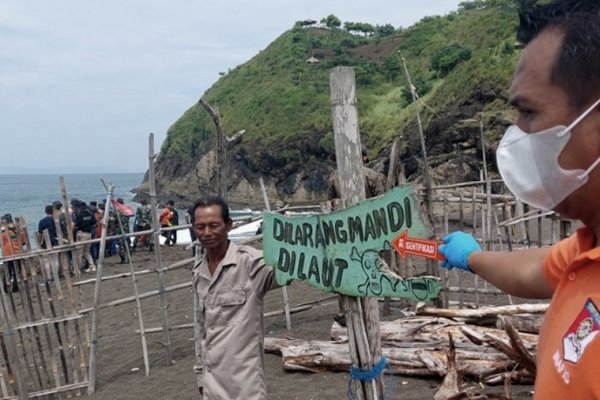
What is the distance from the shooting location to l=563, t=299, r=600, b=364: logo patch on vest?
3.51ft

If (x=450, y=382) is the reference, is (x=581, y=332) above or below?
above

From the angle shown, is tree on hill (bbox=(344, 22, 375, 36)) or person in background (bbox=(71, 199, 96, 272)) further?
tree on hill (bbox=(344, 22, 375, 36))

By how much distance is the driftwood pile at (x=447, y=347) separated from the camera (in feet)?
15.7

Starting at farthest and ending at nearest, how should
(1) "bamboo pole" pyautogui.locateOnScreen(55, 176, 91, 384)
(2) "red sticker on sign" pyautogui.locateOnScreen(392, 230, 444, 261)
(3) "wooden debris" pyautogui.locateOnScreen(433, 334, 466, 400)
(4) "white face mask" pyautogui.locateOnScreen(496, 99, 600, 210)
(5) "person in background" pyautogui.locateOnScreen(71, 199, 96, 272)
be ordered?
(5) "person in background" pyautogui.locateOnScreen(71, 199, 96, 272), (1) "bamboo pole" pyautogui.locateOnScreen(55, 176, 91, 384), (3) "wooden debris" pyautogui.locateOnScreen(433, 334, 466, 400), (2) "red sticker on sign" pyautogui.locateOnScreen(392, 230, 444, 261), (4) "white face mask" pyautogui.locateOnScreen(496, 99, 600, 210)

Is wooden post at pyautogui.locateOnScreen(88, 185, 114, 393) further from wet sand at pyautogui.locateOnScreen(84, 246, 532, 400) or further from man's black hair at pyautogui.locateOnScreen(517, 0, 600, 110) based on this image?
man's black hair at pyautogui.locateOnScreen(517, 0, 600, 110)

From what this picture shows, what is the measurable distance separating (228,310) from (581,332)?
2163 millimetres

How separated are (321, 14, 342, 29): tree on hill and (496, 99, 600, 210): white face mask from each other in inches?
2583

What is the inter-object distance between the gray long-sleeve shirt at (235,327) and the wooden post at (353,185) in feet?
1.83

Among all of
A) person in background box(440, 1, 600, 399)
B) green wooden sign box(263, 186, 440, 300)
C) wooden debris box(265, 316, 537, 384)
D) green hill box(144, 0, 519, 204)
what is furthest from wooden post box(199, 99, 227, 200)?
green hill box(144, 0, 519, 204)

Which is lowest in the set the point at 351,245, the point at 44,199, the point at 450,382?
the point at 44,199

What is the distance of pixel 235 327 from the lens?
3.05 m

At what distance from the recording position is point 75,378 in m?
6.30

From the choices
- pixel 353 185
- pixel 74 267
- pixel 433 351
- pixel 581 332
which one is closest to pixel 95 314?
→ pixel 74 267

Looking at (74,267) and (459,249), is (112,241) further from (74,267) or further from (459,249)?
(459,249)
